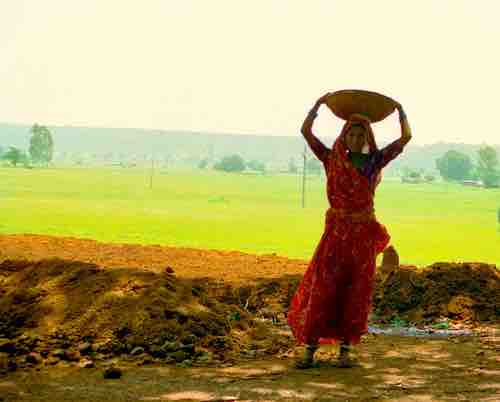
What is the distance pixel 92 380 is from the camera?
6125 millimetres

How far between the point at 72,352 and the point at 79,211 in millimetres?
35308

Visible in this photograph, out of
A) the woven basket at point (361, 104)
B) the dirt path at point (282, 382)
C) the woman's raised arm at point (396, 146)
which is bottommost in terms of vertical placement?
the dirt path at point (282, 382)

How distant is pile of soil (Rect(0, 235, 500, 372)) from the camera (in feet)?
23.0

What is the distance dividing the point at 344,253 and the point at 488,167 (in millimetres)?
109520

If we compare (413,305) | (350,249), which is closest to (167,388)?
(350,249)

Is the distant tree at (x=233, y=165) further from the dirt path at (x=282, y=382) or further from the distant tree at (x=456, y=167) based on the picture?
the dirt path at (x=282, y=382)

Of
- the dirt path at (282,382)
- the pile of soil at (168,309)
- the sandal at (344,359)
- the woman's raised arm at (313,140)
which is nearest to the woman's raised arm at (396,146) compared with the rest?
the woman's raised arm at (313,140)

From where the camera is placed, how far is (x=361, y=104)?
20.7 feet

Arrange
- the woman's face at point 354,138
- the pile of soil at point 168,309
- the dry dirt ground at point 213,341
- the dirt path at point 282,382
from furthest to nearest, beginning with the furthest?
the pile of soil at point 168,309, the woman's face at point 354,138, the dry dirt ground at point 213,341, the dirt path at point 282,382

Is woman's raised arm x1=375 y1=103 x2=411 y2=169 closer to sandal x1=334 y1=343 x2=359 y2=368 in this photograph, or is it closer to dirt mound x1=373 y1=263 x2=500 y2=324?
sandal x1=334 y1=343 x2=359 y2=368

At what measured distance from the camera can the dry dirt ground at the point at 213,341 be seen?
5.80 metres

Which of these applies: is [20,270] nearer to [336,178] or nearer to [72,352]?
[72,352]

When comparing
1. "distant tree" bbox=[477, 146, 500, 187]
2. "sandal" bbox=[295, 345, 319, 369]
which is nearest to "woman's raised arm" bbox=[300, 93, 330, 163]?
"sandal" bbox=[295, 345, 319, 369]

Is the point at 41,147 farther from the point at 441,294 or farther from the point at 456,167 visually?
the point at 441,294
